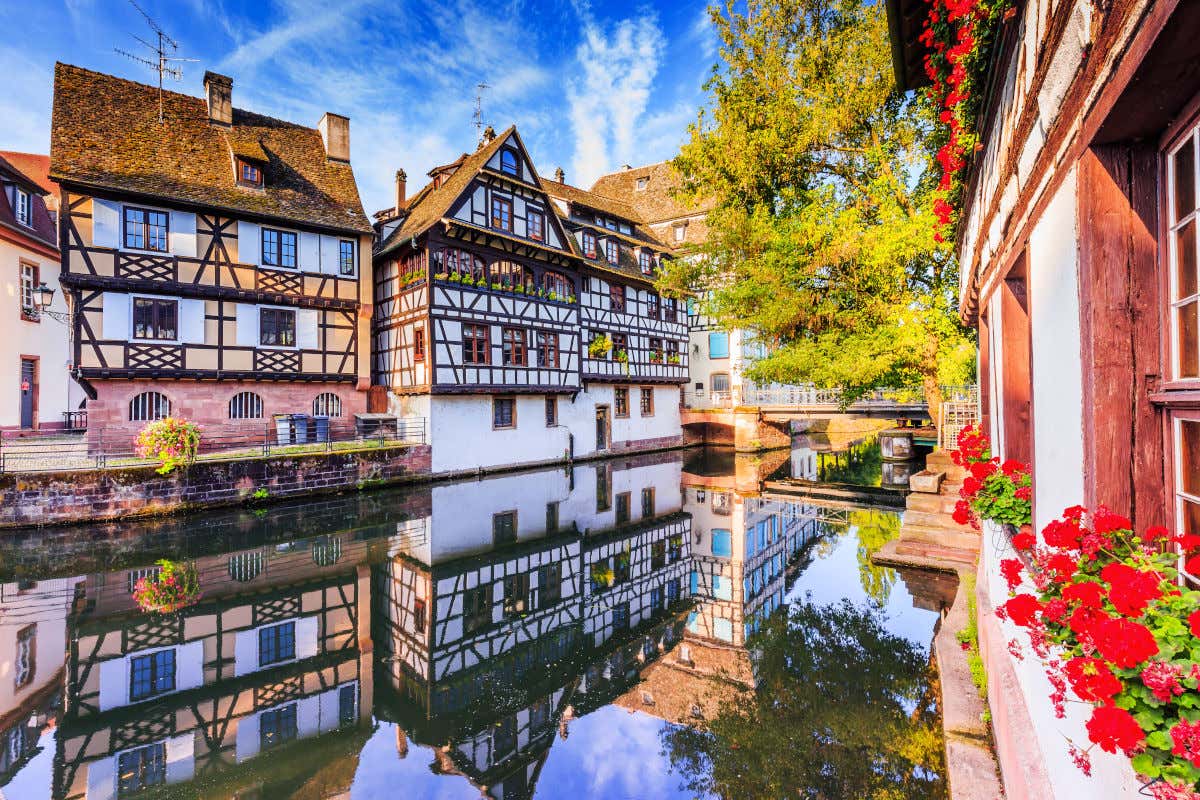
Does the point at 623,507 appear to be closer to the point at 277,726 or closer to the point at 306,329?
the point at 277,726

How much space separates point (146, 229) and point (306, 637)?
14.1 meters

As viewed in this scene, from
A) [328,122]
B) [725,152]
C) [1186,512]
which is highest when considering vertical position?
[328,122]

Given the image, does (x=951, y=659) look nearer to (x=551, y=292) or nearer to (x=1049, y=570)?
(x=1049, y=570)

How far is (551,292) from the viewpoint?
848 inches

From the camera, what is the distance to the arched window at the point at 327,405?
18.3 meters

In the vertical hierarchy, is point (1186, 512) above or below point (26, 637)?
above

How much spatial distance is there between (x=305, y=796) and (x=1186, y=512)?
17.4 ft

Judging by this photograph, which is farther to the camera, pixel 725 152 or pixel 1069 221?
pixel 725 152

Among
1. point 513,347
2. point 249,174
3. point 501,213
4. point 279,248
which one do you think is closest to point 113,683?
point 279,248

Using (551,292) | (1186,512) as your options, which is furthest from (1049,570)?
(551,292)

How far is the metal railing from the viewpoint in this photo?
12.6m

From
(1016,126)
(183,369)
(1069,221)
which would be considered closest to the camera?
(1069,221)

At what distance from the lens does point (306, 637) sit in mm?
6945

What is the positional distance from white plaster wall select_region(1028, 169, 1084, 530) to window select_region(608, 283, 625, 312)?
22.3 meters
